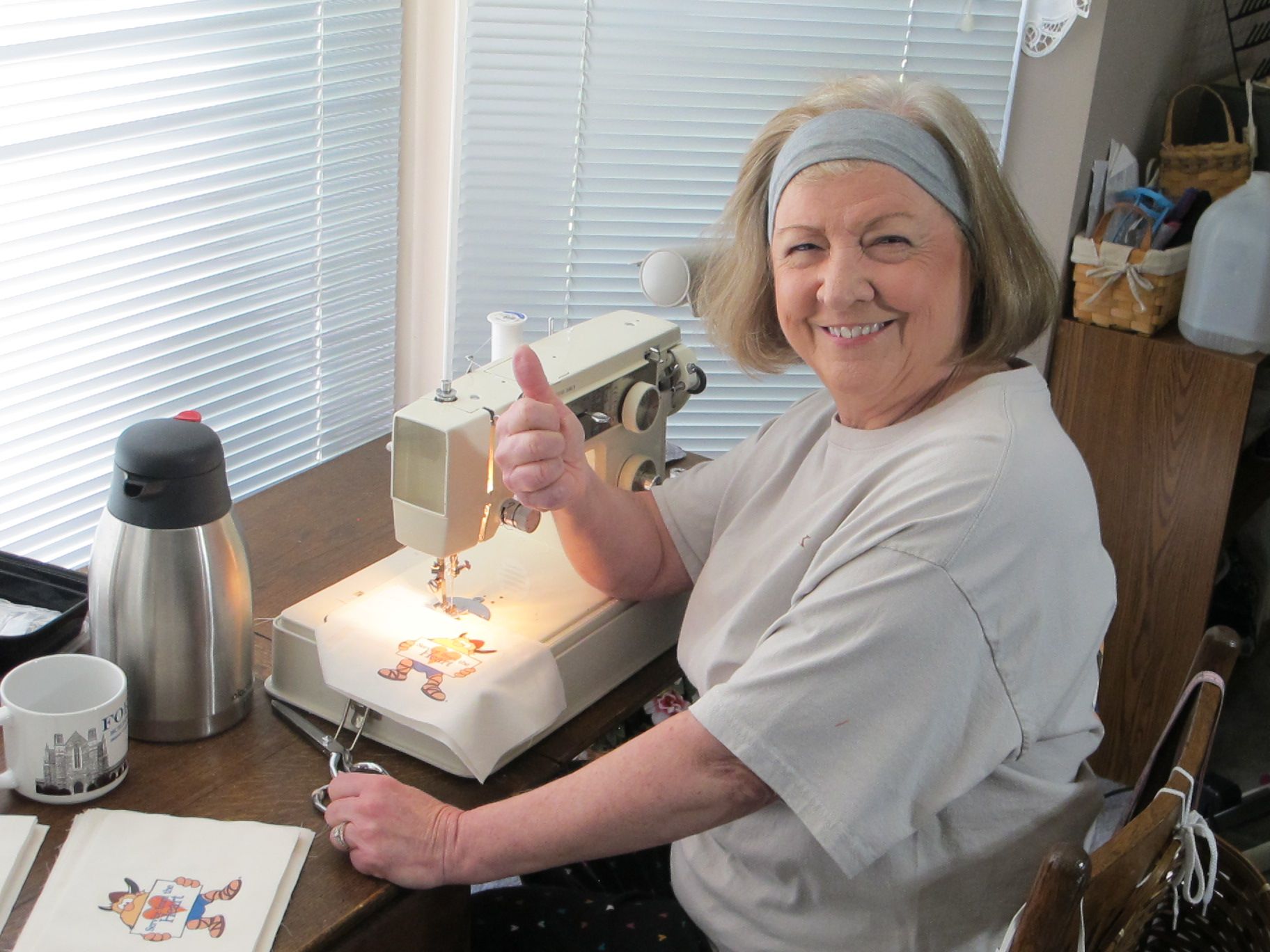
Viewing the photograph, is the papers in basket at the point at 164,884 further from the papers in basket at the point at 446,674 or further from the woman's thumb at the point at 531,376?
the woman's thumb at the point at 531,376

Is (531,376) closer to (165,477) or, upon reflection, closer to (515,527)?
(515,527)

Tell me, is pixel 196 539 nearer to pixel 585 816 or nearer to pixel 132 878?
pixel 132 878

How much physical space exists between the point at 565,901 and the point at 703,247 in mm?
→ 855

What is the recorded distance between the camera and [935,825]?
128cm

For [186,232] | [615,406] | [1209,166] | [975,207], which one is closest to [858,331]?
[975,207]

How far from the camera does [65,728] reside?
1215 millimetres

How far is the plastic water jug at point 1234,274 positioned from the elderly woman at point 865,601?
128 centimetres

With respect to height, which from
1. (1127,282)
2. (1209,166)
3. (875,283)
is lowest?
(1127,282)

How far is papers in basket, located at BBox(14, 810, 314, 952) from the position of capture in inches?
43.2

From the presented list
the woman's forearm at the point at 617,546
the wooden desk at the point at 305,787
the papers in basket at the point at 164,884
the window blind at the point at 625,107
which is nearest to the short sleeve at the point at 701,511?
the woman's forearm at the point at 617,546

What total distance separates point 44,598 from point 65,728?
1.30 ft

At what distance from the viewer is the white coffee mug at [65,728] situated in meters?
1.22

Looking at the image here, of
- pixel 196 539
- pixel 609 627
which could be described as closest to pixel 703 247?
pixel 609 627

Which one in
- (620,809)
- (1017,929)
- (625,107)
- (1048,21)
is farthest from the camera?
(1048,21)
